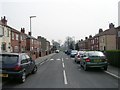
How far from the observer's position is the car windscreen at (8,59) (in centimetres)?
1035

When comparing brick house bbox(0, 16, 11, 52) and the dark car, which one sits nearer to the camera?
the dark car

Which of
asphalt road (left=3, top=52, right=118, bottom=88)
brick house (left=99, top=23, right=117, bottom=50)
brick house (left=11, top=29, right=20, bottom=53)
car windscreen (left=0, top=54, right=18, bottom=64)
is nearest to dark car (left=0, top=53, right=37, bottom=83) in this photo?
car windscreen (left=0, top=54, right=18, bottom=64)

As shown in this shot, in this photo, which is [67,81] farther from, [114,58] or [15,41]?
[15,41]

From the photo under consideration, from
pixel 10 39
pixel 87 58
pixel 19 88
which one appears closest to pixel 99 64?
pixel 87 58

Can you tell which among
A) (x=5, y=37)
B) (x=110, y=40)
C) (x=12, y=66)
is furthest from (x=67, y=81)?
(x=110, y=40)

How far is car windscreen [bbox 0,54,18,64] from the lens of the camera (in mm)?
10347

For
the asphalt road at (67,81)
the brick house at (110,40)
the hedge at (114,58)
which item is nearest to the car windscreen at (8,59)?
the asphalt road at (67,81)

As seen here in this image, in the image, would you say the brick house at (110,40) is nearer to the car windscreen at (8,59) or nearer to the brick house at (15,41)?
the brick house at (15,41)

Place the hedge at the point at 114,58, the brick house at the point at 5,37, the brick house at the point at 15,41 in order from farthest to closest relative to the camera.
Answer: the brick house at the point at 15,41 → the brick house at the point at 5,37 → the hedge at the point at 114,58

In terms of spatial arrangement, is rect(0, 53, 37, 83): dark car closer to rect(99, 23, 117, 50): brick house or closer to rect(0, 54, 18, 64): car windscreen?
rect(0, 54, 18, 64): car windscreen

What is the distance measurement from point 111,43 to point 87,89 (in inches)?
2181

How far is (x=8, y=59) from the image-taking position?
10508 mm

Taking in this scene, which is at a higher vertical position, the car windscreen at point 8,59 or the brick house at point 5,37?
the brick house at point 5,37

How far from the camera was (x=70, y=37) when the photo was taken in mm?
135875
